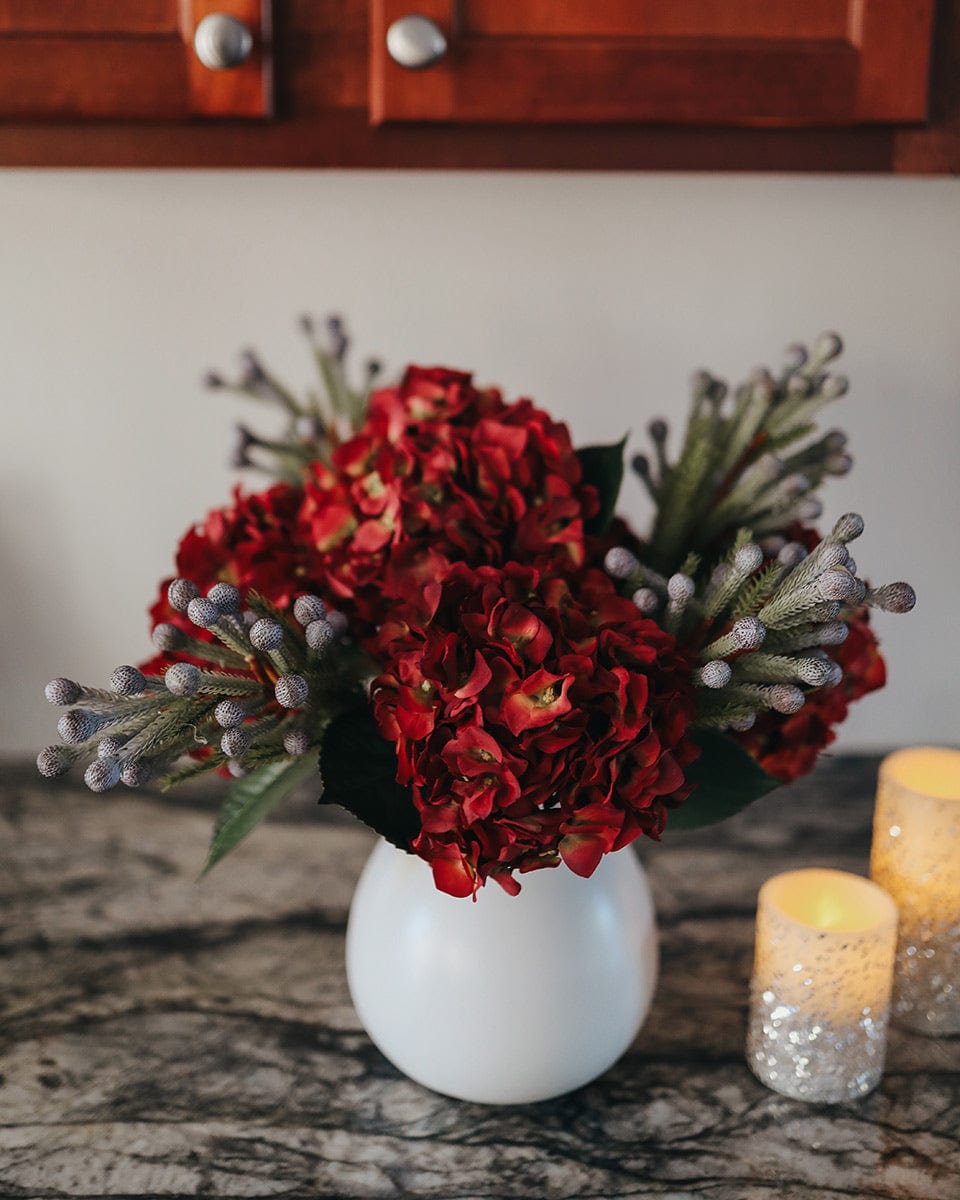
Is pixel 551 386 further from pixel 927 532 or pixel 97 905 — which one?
pixel 97 905

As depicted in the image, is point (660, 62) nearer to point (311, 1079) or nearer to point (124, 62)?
point (124, 62)

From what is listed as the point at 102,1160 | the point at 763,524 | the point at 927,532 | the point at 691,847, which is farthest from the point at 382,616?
the point at 927,532

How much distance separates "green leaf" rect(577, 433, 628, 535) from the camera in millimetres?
709

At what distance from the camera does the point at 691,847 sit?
1.05 meters

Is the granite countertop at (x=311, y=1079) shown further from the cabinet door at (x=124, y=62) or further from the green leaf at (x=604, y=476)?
the cabinet door at (x=124, y=62)

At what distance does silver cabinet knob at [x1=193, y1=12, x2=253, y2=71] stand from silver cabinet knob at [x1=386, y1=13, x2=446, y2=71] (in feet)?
0.28

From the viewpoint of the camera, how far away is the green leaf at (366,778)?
600 mm

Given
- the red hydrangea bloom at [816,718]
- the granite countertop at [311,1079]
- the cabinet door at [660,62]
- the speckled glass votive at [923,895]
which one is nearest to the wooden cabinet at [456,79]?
the cabinet door at [660,62]

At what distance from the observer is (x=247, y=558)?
2.26 ft

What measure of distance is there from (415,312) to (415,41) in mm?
458

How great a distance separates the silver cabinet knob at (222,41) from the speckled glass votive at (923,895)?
658mm

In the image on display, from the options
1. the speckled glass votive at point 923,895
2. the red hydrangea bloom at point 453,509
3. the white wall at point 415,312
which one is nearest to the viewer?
the red hydrangea bloom at point 453,509

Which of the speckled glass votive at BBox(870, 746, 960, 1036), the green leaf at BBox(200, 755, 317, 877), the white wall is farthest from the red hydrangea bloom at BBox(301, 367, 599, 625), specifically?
the white wall

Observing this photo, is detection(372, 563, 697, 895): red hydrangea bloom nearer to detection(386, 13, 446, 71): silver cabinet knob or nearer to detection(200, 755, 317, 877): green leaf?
detection(200, 755, 317, 877): green leaf
